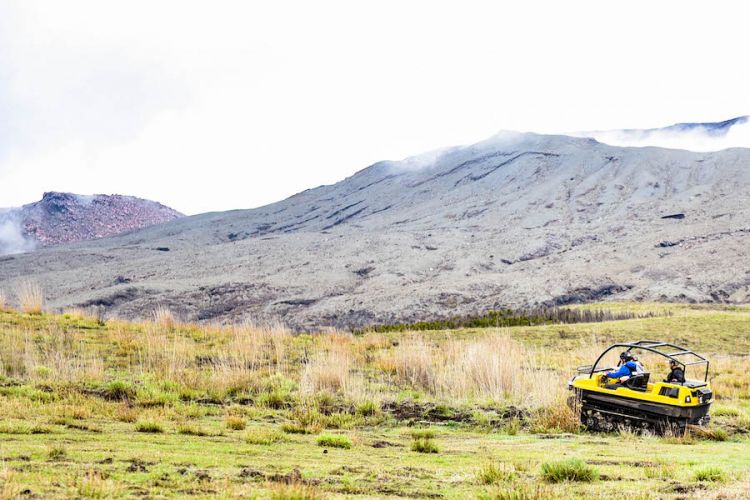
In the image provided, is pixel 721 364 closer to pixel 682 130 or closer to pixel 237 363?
pixel 237 363

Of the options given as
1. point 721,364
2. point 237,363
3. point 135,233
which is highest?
point 135,233

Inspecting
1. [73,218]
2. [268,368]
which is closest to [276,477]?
[268,368]

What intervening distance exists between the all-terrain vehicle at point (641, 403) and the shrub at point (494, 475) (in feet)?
13.1

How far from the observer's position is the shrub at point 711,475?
20.1 feet

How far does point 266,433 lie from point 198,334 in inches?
410

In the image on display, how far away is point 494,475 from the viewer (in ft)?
20.2

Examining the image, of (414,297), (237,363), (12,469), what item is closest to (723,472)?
(12,469)

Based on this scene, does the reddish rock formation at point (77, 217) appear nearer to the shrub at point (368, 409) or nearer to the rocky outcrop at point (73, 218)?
the rocky outcrop at point (73, 218)

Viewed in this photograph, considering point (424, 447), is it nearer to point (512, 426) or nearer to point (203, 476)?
point (512, 426)

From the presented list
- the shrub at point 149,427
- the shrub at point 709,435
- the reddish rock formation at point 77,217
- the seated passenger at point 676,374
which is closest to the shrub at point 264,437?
the shrub at point 149,427

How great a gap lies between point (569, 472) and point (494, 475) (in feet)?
2.54

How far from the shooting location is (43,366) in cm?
1173

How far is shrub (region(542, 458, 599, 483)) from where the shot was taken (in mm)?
6312

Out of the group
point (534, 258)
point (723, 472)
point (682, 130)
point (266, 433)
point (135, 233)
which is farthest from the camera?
point (682, 130)
